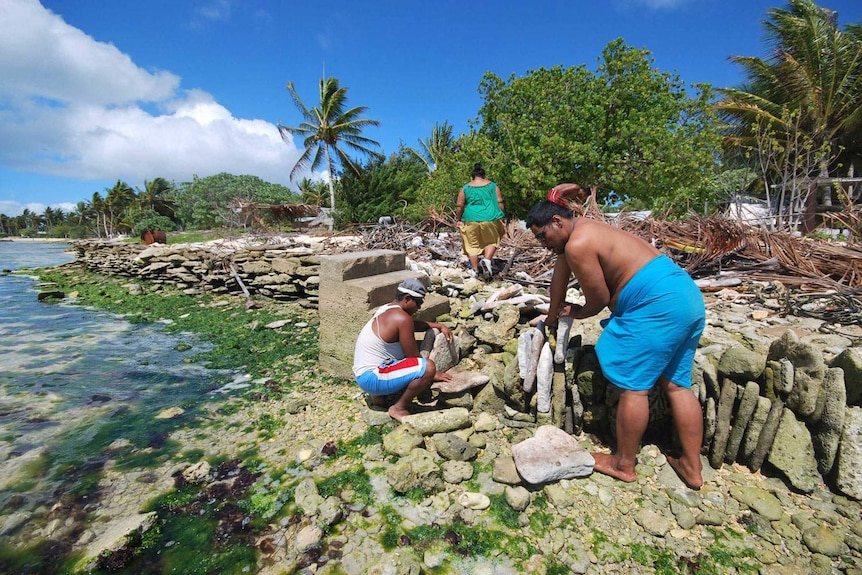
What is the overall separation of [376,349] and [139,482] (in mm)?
1912

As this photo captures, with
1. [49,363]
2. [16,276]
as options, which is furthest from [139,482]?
[16,276]

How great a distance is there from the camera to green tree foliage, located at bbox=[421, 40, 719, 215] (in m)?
10.7

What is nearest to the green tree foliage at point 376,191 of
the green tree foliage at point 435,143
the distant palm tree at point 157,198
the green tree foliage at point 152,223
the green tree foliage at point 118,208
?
the green tree foliage at point 435,143

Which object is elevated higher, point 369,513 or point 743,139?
point 743,139

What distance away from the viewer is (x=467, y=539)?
210 cm

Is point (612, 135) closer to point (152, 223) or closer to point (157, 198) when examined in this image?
point (152, 223)

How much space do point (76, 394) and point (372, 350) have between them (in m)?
3.59

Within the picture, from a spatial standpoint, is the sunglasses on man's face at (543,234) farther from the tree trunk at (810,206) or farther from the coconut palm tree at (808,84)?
the coconut palm tree at (808,84)

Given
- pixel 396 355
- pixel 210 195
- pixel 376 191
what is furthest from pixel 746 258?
pixel 210 195

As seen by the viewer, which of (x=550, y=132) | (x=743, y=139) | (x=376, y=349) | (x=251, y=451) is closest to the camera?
(x=251, y=451)

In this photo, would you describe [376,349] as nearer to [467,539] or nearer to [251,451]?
[251,451]

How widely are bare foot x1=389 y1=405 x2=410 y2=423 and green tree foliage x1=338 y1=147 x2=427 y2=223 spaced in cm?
1746

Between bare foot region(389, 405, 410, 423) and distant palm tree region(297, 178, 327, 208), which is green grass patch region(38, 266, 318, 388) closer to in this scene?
bare foot region(389, 405, 410, 423)

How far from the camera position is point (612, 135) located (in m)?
11.3
